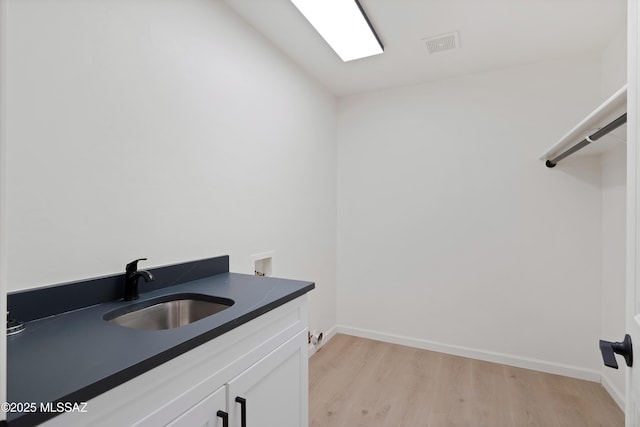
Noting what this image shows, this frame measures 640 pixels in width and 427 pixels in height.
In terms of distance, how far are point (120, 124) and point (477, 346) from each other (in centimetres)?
298

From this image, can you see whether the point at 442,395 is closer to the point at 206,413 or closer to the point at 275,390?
the point at 275,390

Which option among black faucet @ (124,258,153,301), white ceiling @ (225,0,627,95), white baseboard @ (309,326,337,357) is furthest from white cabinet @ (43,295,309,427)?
white ceiling @ (225,0,627,95)

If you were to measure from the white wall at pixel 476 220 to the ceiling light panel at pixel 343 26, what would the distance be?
856mm

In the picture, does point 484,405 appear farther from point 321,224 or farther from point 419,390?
point 321,224

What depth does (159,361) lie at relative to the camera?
2.53 feet

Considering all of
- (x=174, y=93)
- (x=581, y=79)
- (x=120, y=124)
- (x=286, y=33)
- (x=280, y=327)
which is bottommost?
(x=280, y=327)

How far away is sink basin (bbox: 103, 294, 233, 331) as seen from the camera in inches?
48.2

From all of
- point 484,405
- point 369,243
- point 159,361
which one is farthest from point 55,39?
point 484,405

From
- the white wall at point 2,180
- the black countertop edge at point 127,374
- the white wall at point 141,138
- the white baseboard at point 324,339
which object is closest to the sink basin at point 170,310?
the white wall at point 141,138

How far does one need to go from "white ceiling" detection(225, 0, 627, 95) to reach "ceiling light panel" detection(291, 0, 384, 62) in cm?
7

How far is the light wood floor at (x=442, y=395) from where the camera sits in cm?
192

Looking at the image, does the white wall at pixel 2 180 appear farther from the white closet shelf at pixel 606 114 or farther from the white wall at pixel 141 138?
the white closet shelf at pixel 606 114

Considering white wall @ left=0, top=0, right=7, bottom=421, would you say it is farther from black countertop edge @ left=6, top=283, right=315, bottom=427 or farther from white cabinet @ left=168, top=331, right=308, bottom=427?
white cabinet @ left=168, top=331, right=308, bottom=427

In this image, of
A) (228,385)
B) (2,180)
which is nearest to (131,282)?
(228,385)
